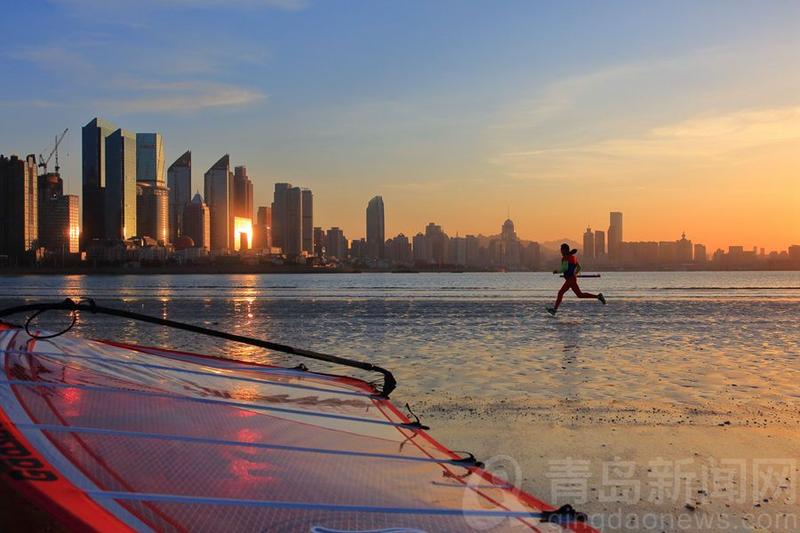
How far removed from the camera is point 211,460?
2.76m

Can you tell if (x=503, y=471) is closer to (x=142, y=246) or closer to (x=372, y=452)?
(x=372, y=452)

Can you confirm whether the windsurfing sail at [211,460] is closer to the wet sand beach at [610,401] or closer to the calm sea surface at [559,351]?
the wet sand beach at [610,401]

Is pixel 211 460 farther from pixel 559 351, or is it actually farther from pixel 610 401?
pixel 559 351

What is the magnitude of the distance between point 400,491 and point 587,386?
528 centimetres

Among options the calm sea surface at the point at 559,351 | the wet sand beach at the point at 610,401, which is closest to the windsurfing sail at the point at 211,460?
the wet sand beach at the point at 610,401

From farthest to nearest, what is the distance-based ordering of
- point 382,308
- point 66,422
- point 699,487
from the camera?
point 382,308 < point 699,487 < point 66,422

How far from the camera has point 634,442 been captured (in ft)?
16.9

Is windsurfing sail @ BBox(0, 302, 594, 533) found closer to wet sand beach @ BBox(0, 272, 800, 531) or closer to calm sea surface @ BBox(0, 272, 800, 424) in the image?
wet sand beach @ BBox(0, 272, 800, 531)

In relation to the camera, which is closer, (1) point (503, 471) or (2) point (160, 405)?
(2) point (160, 405)

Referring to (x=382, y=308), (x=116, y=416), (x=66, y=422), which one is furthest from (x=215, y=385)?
(x=382, y=308)

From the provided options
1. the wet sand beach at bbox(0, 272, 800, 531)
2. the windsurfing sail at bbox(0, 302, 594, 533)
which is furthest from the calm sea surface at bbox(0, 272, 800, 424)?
the windsurfing sail at bbox(0, 302, 594, 533)

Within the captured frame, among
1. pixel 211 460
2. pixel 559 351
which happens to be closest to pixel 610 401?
pixel 559 351

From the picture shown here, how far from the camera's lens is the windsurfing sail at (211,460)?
215cm

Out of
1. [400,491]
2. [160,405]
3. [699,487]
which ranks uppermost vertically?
[160,405]
